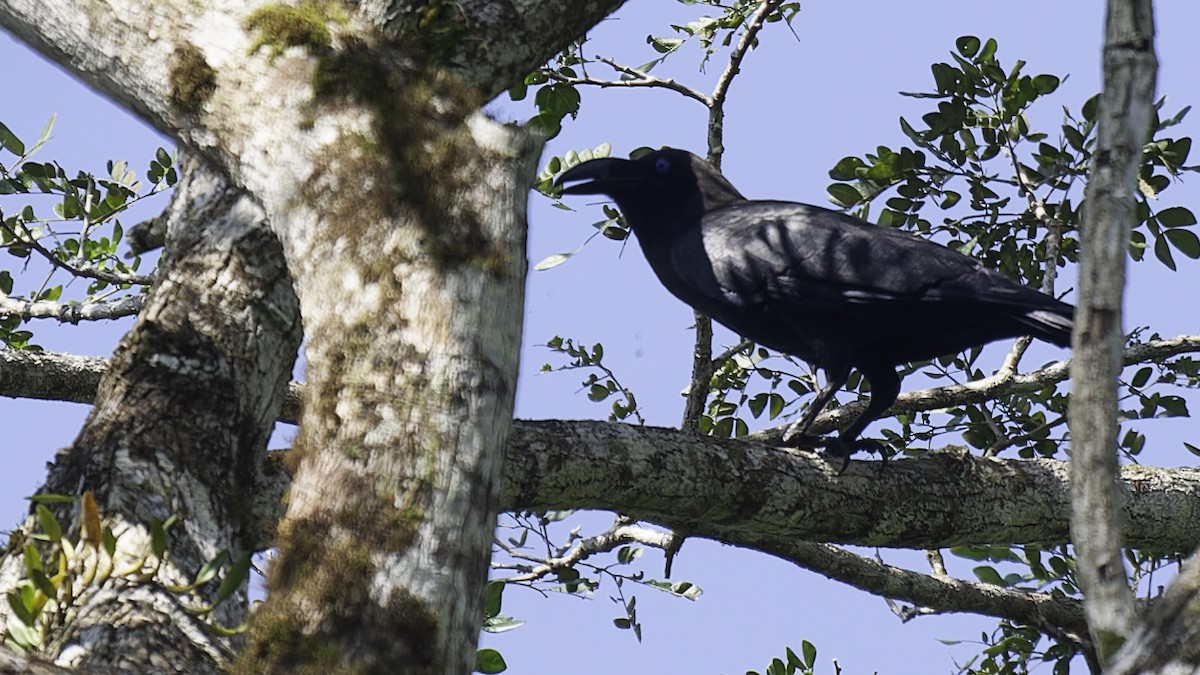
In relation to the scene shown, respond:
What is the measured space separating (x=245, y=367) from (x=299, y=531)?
105cm

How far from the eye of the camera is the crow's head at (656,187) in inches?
244

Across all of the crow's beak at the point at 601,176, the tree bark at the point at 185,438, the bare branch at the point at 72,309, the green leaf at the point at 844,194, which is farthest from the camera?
the crow's beak at the point at 601,176

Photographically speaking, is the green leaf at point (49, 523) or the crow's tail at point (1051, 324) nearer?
the green leaf at point (49, 523)

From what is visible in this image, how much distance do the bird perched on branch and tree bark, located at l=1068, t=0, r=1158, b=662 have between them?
3.15 meters

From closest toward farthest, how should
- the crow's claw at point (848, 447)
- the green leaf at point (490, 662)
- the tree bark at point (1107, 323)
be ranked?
the tree bark at point (1107, 323), the green leaf at point (490, 662), the crow's claw at point (848, 447)

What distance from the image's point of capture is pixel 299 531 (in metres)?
1.98

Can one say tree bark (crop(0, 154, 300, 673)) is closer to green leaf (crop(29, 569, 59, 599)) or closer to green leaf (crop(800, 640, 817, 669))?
green leaf (crop(29, 569, 59, 599))

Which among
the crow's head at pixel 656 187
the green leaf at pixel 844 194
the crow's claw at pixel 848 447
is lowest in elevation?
the crow's claw at pixel 848 447

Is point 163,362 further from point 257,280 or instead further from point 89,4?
point 89,4

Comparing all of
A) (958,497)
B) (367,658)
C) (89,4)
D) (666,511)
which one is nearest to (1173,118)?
(958,497)

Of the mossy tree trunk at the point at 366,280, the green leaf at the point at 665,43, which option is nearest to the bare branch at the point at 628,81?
the green leaf at the point at 665,43

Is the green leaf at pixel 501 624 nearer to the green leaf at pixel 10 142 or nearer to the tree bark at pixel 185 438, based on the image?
the tree bark at pixel 185 438

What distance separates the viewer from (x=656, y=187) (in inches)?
247

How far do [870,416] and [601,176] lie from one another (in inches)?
71.3
